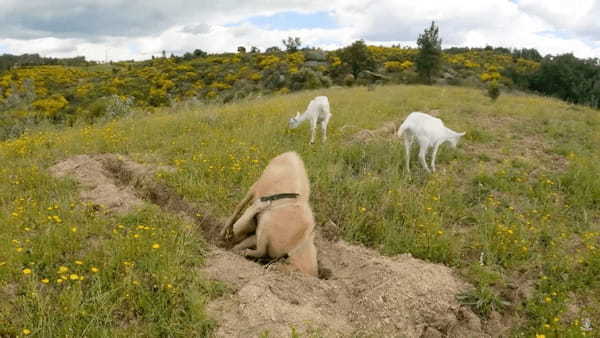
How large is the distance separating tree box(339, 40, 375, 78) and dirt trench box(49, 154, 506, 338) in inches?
1032

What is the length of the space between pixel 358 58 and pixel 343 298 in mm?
27444

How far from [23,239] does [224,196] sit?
232cm

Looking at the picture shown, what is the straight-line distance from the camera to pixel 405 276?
391 cm

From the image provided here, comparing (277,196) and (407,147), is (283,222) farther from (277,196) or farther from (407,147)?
(407,147)

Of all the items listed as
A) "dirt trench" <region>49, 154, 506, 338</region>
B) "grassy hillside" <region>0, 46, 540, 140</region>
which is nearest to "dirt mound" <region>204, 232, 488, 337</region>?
"dirt trench" <region>49, 154, 506, 338</region>

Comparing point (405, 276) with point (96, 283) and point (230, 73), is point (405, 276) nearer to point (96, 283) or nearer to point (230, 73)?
point (96, 283)

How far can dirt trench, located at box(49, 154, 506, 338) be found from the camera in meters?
3.15

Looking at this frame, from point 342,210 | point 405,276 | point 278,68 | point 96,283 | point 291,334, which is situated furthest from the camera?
point 278,68

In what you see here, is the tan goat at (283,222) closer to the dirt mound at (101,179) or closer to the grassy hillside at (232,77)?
the dirt mound at (101,179)

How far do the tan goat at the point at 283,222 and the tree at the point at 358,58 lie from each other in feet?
86.3

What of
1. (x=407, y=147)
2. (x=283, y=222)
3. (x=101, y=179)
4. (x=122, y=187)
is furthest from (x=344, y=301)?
(x=101, y=179)

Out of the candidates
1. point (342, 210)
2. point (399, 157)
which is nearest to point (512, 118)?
point (399, 157)

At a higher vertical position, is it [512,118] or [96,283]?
[512,118]

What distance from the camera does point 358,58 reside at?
29.2 meters
